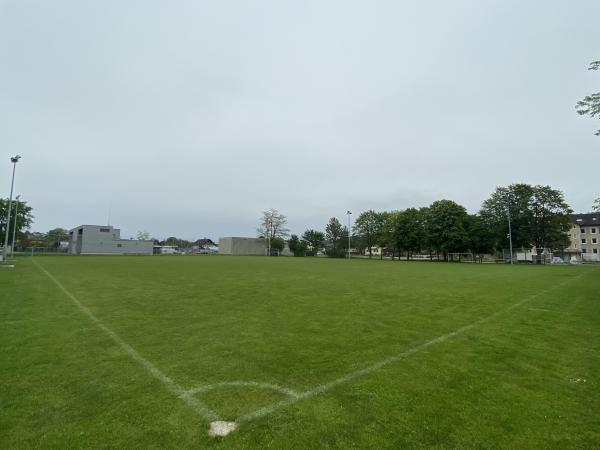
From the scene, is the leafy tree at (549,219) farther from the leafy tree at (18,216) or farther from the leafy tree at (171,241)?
the leafy tree at (171,241)

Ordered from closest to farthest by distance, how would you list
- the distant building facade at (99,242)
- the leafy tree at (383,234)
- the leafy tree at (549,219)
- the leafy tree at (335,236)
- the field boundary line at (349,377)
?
the field boundary line at (349,377) < the leafy tree at (549,219) < the distant building facade at (99,242) < the leafy tree at (383,234) < the leafy tree at (335,236)

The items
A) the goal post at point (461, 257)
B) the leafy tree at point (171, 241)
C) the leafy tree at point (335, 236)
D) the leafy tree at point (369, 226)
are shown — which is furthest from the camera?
the leafy tree at point (171, 241)

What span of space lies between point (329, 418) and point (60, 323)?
24.9ft

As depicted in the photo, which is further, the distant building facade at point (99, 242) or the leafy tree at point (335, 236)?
the leafy tree at point (335, 236)

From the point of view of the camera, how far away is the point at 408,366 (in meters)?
5.19

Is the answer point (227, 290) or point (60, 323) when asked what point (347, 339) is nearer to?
point (60, 323)

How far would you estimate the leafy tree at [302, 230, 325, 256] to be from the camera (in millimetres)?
97688

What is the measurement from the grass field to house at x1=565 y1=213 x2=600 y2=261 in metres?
102

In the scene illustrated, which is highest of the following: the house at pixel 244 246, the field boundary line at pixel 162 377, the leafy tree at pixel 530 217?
the leafy tree at pixel 530 217

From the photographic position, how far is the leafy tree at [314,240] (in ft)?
320

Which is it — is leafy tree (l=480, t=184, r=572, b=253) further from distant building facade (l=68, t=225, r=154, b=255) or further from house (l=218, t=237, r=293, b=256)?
distant building facade (l=68, t=225, r=154, b=255)

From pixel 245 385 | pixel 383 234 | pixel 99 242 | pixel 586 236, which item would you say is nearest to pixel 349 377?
pixel 245 385

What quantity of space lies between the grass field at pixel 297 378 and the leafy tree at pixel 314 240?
88.1m

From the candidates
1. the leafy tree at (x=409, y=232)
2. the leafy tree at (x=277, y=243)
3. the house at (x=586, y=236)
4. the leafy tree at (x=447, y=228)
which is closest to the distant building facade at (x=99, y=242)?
the leafy tree at (x=277, y=243)
